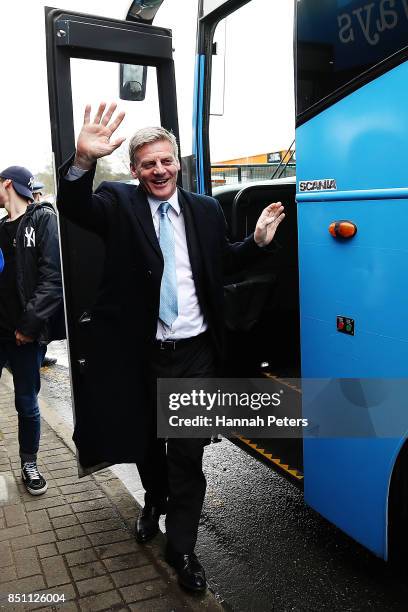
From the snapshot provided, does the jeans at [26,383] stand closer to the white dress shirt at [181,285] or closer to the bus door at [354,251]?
the white dress shirt at [181,285]

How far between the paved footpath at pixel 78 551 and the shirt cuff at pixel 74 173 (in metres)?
1.83

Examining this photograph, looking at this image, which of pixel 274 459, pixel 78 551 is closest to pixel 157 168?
pixel 274 459

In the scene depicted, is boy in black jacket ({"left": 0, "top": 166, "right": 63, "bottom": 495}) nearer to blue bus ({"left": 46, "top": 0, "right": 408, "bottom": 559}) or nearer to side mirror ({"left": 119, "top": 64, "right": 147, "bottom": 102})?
blue bus ({"left": 46, "top": 0, "right": 408, "bottom": 559})

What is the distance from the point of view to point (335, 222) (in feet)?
8.25

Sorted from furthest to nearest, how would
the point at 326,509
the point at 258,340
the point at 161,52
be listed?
the point at 258,340
the point at 161,52
the point at 326,509

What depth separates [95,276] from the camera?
133 inches

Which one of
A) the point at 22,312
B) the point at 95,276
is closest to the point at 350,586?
the point at 95,276

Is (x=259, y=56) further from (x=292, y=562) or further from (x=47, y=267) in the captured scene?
(x=292, y=562)

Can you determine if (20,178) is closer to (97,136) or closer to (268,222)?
(97,136)

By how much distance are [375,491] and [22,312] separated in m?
2.16

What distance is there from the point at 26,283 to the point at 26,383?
0.61 meters

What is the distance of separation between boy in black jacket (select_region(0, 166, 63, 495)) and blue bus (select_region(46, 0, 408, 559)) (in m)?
0.32

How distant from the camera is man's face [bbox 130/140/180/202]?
8.84 feet

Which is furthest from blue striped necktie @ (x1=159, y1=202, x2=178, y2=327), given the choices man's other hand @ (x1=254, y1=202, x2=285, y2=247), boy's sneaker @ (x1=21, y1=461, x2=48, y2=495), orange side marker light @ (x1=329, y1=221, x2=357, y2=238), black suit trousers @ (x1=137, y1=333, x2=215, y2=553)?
boy's sneaker @ (x1=21, y1=461, x2=48, y2=495)
